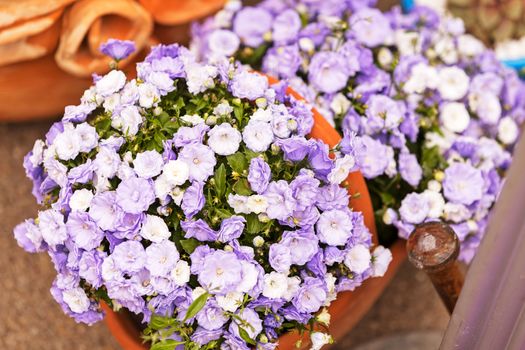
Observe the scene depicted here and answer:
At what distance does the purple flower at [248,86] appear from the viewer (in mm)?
935

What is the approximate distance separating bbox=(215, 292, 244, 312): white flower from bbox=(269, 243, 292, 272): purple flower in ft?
0.18

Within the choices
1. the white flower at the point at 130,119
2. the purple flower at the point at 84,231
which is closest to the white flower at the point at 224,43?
the white flower at the point at 130,119

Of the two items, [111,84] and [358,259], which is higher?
[111,84]

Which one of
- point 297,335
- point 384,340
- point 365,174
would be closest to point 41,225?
point 297,335

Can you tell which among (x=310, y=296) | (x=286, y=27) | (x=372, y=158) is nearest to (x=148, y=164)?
(x=310, y=296)

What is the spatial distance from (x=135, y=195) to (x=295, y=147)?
20cm

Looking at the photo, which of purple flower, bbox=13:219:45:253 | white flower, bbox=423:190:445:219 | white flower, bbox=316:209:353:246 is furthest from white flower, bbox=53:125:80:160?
white flower, bbox=423:190:445:219

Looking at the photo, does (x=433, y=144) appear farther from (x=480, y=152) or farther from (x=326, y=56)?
(x=326, y=56)

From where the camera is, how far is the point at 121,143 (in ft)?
2.93

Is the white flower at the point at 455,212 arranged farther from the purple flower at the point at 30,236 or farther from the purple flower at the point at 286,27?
the purple flower at the point at 30,236

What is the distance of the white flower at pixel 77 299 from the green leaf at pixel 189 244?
152mm

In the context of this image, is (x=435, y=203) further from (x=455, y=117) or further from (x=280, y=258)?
(x=280, y=258)

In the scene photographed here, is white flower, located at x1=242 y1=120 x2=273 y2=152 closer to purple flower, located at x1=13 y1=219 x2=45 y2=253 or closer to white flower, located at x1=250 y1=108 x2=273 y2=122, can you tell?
white flower, located at x1=250 y1=108 x2=273 y2=122

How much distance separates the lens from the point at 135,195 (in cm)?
85
